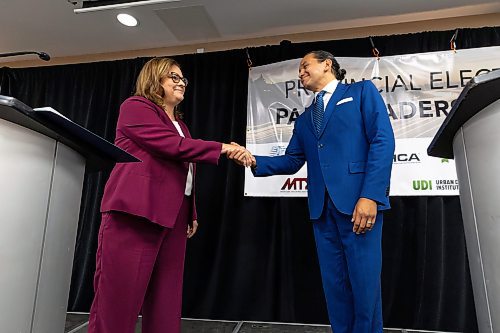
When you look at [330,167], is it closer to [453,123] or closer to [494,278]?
[453,123]

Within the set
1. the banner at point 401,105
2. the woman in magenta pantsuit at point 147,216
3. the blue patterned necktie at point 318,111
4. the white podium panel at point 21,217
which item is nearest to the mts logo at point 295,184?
the banner at point 401,105

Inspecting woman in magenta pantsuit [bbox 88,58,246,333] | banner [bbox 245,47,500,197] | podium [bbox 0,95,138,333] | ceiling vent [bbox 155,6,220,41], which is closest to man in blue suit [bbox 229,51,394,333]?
woman in magenta pantsuit [bbox 88,58,246,333]

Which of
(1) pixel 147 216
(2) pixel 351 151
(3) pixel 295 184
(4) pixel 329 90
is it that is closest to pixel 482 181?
(2) pixel 351 151

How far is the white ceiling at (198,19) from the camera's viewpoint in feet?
7.91

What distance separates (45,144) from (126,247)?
487 mm

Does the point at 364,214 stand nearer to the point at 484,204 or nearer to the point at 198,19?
the point at 484,204

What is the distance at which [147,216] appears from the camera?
119 cm

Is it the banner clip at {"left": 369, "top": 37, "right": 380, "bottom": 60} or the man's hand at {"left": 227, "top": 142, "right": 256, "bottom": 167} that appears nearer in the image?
the man's hand at {"left": 227, "top": 142, "right": 256, "bottom": 167}

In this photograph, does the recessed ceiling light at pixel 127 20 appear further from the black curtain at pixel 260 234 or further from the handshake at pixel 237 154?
the handshake at pixel 237 154

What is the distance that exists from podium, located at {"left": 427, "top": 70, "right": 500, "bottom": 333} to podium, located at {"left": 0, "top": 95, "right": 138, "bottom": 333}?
37.3 inches

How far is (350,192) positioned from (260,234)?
3.90ft

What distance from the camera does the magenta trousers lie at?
46.2 inches

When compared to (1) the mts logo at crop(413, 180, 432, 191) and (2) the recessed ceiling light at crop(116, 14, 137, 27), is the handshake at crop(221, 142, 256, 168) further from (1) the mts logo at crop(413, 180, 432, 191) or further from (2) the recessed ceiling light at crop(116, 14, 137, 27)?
(2) the recessed ceiling light at crop(116, 14, 137, 27)

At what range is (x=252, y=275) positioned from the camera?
2.36 meters
